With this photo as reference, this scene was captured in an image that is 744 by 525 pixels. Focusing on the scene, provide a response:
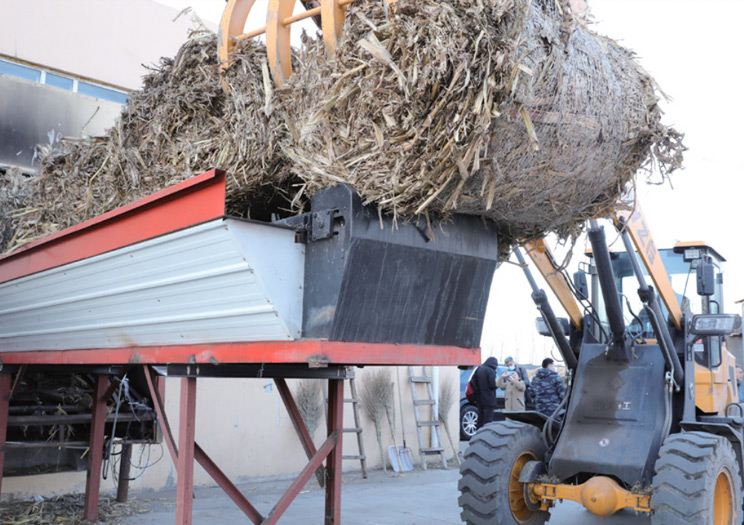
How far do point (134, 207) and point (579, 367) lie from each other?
4010 millimetres

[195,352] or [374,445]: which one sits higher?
[195,352]

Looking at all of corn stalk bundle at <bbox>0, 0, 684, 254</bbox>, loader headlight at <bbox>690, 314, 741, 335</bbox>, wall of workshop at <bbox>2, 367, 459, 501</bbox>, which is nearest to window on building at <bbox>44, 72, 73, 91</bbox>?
wall of workshop at <bbox>2, 367, 459, 501</bbox>

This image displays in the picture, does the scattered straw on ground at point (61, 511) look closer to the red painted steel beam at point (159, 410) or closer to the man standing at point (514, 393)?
the red painted steel beam at point (159, 410)

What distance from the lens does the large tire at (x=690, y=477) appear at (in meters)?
4.70

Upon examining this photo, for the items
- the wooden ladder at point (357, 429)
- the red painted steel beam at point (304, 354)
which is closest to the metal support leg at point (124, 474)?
the red painted steel beam at point (304, 354)

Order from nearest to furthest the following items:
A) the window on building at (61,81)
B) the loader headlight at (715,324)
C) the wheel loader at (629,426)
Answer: the wheel loader at (629,426)
the loader headlight at (715,324)
the window on building at (61,81)

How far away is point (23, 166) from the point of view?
26.5 feet

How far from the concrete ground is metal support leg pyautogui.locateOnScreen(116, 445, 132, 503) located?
0.20m

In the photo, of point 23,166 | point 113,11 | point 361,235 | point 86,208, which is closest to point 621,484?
point 361,235

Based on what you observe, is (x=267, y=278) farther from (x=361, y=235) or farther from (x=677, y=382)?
(x=677, y=382)

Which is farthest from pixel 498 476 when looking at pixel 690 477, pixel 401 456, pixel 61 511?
pixel 401 456

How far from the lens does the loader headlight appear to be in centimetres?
554

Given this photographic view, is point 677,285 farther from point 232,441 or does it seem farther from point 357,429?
point 232,441

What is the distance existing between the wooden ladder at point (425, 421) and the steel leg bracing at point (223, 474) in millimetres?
6391
